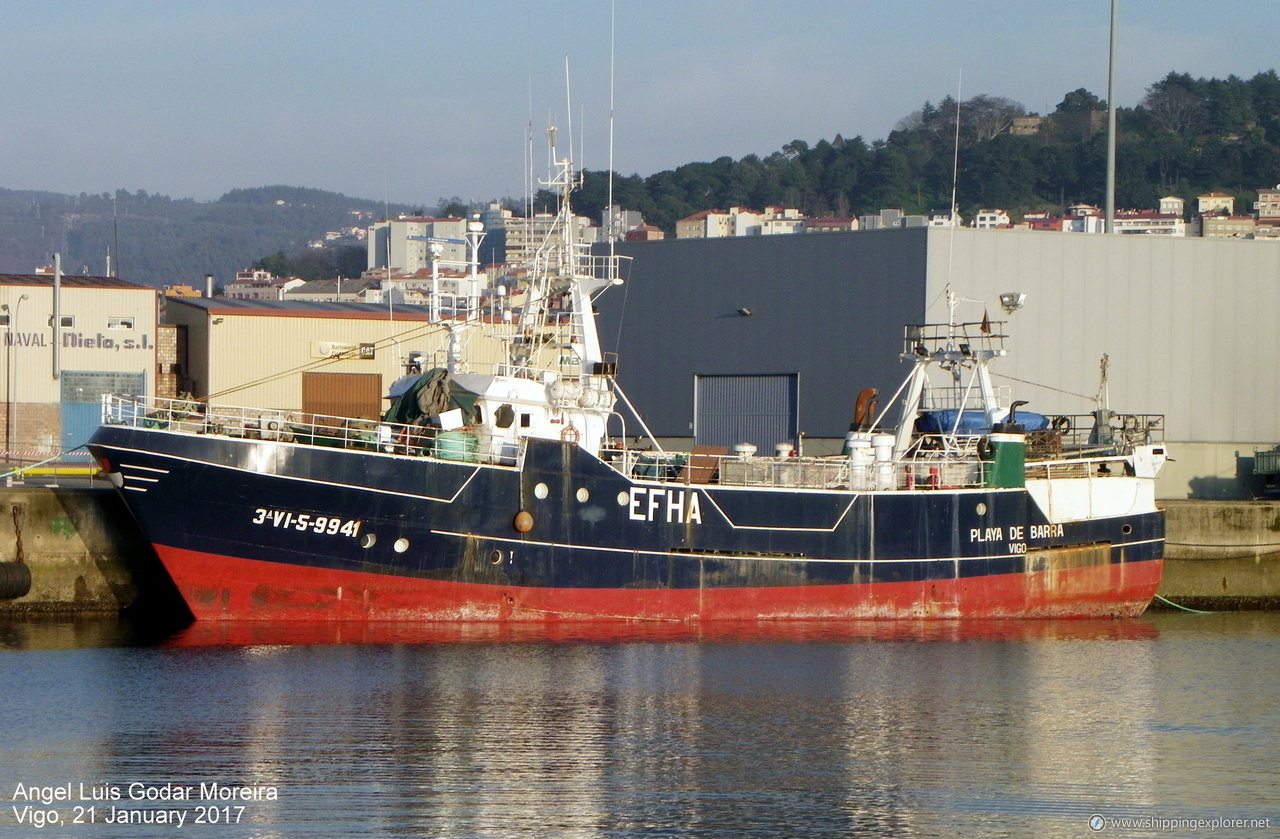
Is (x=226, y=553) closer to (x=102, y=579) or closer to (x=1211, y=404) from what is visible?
(x=102, y=579)

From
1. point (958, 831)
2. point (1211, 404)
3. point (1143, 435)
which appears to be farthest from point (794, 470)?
point (1211, 404)

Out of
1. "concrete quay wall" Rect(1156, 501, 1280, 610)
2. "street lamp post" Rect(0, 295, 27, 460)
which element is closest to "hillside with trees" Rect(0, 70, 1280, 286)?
"street lamp post" Rect(0, 295, 27, 460)

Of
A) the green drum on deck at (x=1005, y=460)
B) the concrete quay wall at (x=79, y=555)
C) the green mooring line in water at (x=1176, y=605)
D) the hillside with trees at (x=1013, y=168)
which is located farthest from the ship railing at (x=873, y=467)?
the hillside with trees at (x=1013, y=168)

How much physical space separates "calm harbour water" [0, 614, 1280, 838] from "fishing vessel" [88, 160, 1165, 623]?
2.87 feet

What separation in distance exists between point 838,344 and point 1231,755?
69.3 ft

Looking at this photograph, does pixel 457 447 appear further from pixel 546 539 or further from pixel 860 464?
pixel 860 464

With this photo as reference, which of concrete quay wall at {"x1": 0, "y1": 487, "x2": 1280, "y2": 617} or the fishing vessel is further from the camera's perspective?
concrete quay wall at {"x1": 0, "y1": 487, "x2": 1280, "y2": 617}

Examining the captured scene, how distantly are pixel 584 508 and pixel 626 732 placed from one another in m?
7.16

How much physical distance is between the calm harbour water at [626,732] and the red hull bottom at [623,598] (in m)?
0.49

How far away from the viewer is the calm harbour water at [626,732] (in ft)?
51.3

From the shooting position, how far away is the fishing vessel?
24453 mm

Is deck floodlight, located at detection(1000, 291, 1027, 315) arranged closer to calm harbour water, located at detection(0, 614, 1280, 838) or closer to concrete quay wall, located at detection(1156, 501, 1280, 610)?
concrete quay wall, located at detection(1156, 501, 1280, 610)

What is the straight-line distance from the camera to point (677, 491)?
85.7ft

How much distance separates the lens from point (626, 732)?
1895 cm
